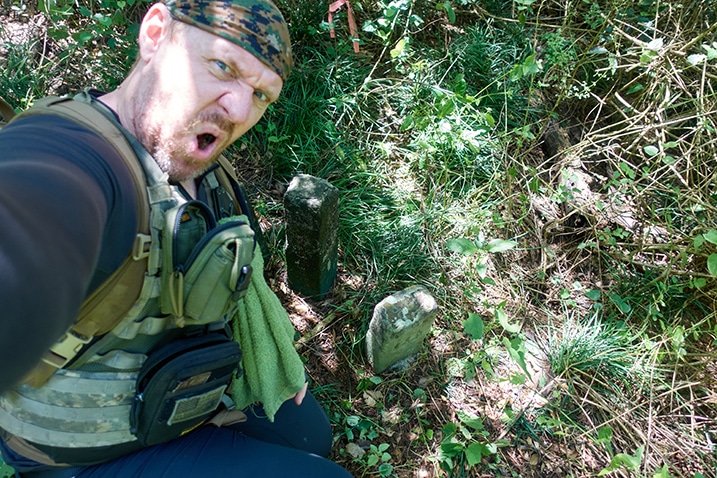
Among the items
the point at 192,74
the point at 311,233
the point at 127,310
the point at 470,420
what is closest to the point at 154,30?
the point at 192,74

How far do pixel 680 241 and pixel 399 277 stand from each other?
A: 1780 millimetres

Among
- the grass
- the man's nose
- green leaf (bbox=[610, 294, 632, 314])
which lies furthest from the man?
green leaf (bbox=[610, 294, 632, 314])

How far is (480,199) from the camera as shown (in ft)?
10.7

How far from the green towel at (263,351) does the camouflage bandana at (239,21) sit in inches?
25.7

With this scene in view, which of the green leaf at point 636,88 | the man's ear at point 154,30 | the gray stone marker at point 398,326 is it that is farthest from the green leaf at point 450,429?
the green leaf at point 636,88

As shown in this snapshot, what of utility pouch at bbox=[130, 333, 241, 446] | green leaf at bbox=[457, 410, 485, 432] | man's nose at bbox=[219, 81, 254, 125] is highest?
man's nose at bbox=[219, 81, 254, 125]

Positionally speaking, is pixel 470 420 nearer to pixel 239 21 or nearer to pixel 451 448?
pixel 451 448

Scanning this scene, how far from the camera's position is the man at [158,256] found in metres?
1.02

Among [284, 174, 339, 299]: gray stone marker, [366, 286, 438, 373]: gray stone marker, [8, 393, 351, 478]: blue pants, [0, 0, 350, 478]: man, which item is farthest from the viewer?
[366, 286, 438, 373]: gray stone marker

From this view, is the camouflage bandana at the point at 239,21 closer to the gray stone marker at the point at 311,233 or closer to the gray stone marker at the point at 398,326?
the gray stone marker at the point at 311,233

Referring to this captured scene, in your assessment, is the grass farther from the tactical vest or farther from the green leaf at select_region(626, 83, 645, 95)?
the tactical vest

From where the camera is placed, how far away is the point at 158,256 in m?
Answer: 1.14

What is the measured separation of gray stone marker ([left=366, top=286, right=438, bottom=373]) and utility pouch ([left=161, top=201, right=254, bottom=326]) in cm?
123

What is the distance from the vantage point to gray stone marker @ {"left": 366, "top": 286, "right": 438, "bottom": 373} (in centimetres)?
240
